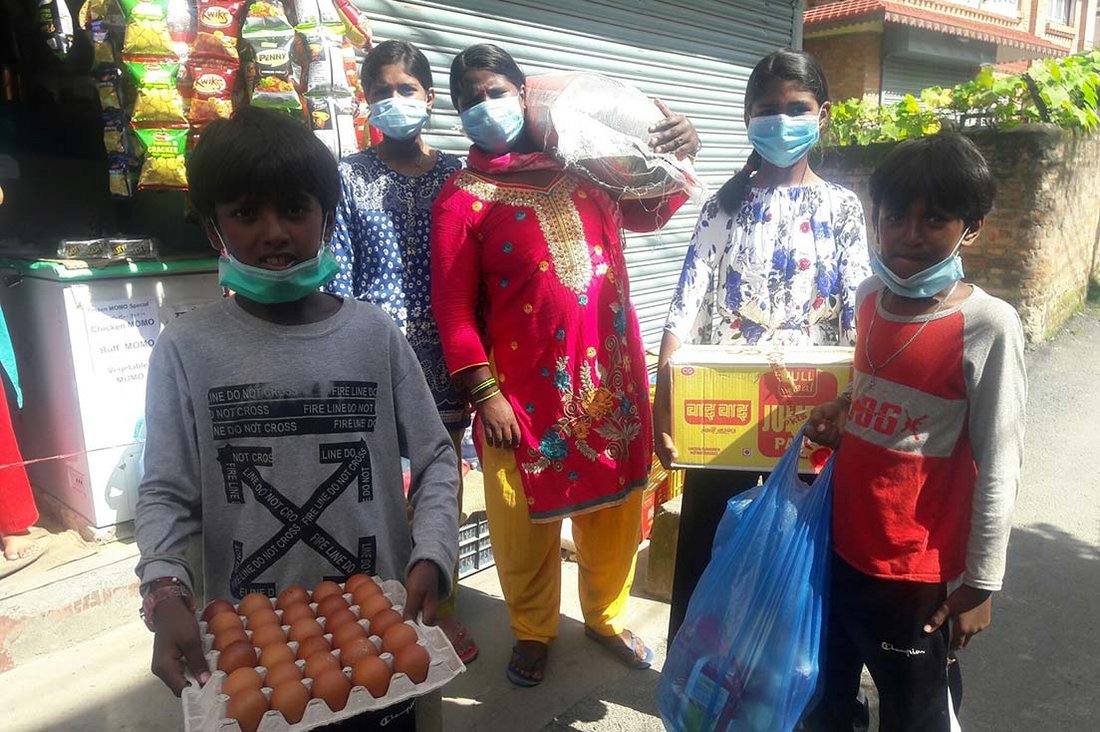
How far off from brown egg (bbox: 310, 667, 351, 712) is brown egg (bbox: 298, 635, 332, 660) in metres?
0.06

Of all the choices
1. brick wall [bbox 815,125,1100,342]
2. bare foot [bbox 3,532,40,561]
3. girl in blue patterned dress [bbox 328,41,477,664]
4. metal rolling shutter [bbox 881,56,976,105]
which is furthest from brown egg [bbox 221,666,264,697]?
metal rolling shutter [bbox 881,56,976,105]

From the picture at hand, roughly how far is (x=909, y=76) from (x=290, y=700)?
15.5 m

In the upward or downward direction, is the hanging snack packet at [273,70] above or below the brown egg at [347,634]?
above

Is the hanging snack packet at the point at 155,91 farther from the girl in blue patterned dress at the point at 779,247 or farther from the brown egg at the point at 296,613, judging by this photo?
the brown egg at the point at 296,613

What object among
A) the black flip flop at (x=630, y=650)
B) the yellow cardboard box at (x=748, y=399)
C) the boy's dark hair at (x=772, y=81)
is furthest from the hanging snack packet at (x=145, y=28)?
the black flip flop at (x=630, y=650)

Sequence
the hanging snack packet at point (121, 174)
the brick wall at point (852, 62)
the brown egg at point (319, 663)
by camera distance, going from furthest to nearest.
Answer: the brick wall at point (852, 62)
the hanging snack packet at point (121, 174)
the brown egg at point (319, 663)

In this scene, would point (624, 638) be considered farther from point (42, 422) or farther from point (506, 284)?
point (42, 422)

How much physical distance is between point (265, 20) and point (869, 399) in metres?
2.56

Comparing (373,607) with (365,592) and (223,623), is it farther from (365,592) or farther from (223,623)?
(223,623)

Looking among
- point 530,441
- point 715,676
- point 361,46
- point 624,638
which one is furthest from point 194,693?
point 361,46

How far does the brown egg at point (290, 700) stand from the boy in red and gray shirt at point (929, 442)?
128 cm

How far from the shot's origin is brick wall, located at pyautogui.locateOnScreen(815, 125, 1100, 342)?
6.65 m

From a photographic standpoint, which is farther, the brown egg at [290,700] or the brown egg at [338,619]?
the brown egg at [338,619]

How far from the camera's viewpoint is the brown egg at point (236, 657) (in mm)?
1142
